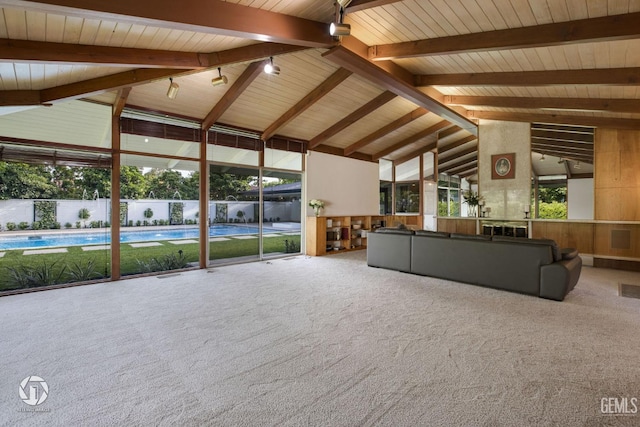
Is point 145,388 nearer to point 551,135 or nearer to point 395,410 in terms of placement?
point 395,410

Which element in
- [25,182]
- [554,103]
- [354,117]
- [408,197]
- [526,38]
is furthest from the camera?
[408,197]

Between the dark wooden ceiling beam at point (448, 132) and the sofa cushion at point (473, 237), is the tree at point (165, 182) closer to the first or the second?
the sofa cushion at point (473, 237)

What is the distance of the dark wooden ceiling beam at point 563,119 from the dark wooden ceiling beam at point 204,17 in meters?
5.61

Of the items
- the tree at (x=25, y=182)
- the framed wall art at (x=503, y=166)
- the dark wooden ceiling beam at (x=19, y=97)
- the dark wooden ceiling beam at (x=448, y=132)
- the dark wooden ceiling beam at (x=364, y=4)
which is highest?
the dark wooden ceiling beam at (x=448, y=132)

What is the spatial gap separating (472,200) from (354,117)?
393cm

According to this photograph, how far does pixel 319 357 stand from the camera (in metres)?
2.51

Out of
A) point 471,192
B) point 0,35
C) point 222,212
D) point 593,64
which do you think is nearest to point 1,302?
point 0,35

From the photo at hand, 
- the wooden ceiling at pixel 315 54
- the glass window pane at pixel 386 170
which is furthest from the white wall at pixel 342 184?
the wooden ceiling at pixel 315 54

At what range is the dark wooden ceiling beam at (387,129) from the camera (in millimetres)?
7552

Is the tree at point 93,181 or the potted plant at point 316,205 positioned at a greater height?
the tree at point 93,181

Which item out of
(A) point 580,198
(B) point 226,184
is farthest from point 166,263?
(A) point 580,198

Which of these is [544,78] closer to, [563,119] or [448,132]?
[563,119]

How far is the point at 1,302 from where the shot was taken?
157 inches

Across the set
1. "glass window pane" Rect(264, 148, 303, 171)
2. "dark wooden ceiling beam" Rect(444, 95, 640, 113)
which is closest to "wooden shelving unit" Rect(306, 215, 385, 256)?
"glass window pane" Rect(264, 148, 303, 171)
